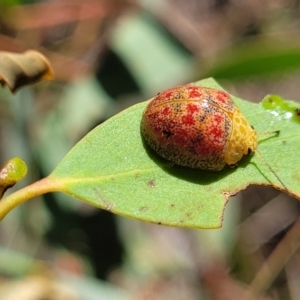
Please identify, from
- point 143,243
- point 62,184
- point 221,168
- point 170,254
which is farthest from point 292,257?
point 62,184

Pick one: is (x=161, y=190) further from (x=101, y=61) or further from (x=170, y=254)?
(x=170, y=254)

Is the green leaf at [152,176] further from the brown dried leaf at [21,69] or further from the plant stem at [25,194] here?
the brown dried leaf at [21,69]

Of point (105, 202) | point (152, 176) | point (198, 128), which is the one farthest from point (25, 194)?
point (198, 128)

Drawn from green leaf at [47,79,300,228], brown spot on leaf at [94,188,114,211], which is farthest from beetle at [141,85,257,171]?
brown spot on leaf at [94,188,114,211]

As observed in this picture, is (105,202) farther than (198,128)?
No

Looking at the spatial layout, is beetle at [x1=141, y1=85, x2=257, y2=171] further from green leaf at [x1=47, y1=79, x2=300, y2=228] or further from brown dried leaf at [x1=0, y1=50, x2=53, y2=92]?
brown dried leaf at [x1=0, y1=50, x2=53, y2=92]

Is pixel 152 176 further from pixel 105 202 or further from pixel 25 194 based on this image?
pixel 25 194
